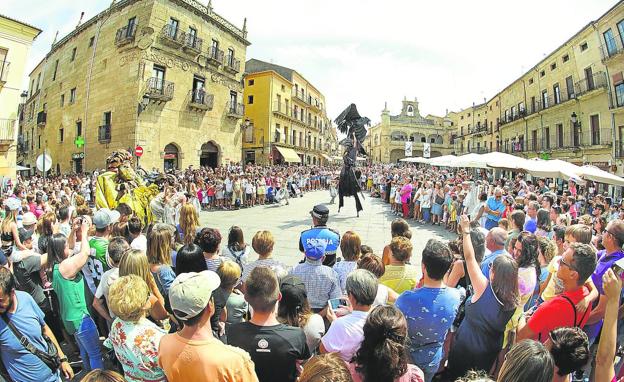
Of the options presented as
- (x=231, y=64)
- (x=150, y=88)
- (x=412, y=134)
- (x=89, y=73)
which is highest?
(x=412, y=134)

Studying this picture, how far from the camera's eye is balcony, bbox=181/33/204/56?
23228 mm

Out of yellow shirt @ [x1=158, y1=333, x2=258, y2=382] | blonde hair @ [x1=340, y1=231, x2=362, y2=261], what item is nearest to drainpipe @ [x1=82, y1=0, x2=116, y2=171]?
blonde hair @ [x1=340, y1=231, x2=362, y2=261]

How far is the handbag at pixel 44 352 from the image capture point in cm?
248

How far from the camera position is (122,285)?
8.07ft

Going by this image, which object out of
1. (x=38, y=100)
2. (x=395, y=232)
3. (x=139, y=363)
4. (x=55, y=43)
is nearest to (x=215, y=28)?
(x=55, y=43)

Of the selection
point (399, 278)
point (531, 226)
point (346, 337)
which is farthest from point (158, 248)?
point (531, 226)

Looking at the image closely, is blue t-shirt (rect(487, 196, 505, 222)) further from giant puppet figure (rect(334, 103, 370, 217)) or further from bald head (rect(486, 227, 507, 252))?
bald head (rect(486, 227, 507, 252))

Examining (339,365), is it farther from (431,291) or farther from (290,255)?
(290,255)

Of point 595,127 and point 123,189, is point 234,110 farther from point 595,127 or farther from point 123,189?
point 595,127

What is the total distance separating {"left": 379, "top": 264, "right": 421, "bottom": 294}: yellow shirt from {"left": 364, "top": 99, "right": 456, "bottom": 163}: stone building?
7461 cm

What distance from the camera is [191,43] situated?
2406 cm

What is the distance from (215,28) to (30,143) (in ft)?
81.0

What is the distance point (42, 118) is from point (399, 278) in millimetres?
37990

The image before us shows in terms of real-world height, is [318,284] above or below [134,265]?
below
